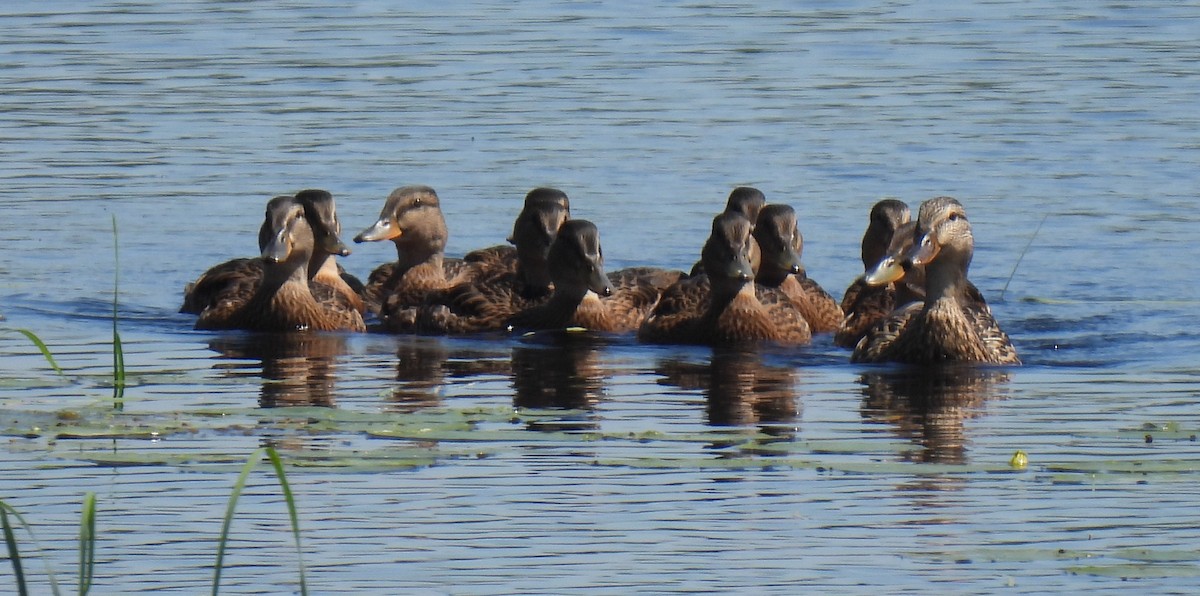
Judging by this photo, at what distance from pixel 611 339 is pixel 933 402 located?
326cm

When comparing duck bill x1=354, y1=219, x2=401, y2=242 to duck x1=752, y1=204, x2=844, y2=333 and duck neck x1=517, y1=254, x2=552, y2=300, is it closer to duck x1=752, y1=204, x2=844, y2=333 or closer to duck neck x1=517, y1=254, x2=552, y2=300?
duck neck x1=517, y1=254, x2=552, y2=300

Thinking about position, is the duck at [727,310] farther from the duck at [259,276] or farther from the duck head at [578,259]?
the duck at [259,276]

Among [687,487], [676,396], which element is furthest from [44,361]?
[687,487]

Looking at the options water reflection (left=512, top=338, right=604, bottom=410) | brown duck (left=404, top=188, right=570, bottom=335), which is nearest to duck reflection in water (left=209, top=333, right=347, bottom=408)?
brown duck (left=404, top=188, right=570, bottom=335)

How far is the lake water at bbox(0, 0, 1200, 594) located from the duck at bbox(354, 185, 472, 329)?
4.61 ft

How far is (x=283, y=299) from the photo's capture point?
15234 mm

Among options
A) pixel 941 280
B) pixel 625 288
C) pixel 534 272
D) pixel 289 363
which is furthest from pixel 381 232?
pixel 941 280

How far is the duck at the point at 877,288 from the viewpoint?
14.6m

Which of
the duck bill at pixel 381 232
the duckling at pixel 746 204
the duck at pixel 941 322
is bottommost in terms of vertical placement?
the duck at pixel 941 322

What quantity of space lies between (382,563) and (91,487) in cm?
167

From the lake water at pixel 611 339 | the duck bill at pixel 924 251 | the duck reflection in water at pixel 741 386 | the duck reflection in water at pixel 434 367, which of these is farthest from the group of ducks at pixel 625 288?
the duck reflection in water at pixel 434 367

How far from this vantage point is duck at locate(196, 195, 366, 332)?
597 inches

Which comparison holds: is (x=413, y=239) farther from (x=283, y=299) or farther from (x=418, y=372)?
(x=418, y=372)

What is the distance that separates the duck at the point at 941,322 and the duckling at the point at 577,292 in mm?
1920
